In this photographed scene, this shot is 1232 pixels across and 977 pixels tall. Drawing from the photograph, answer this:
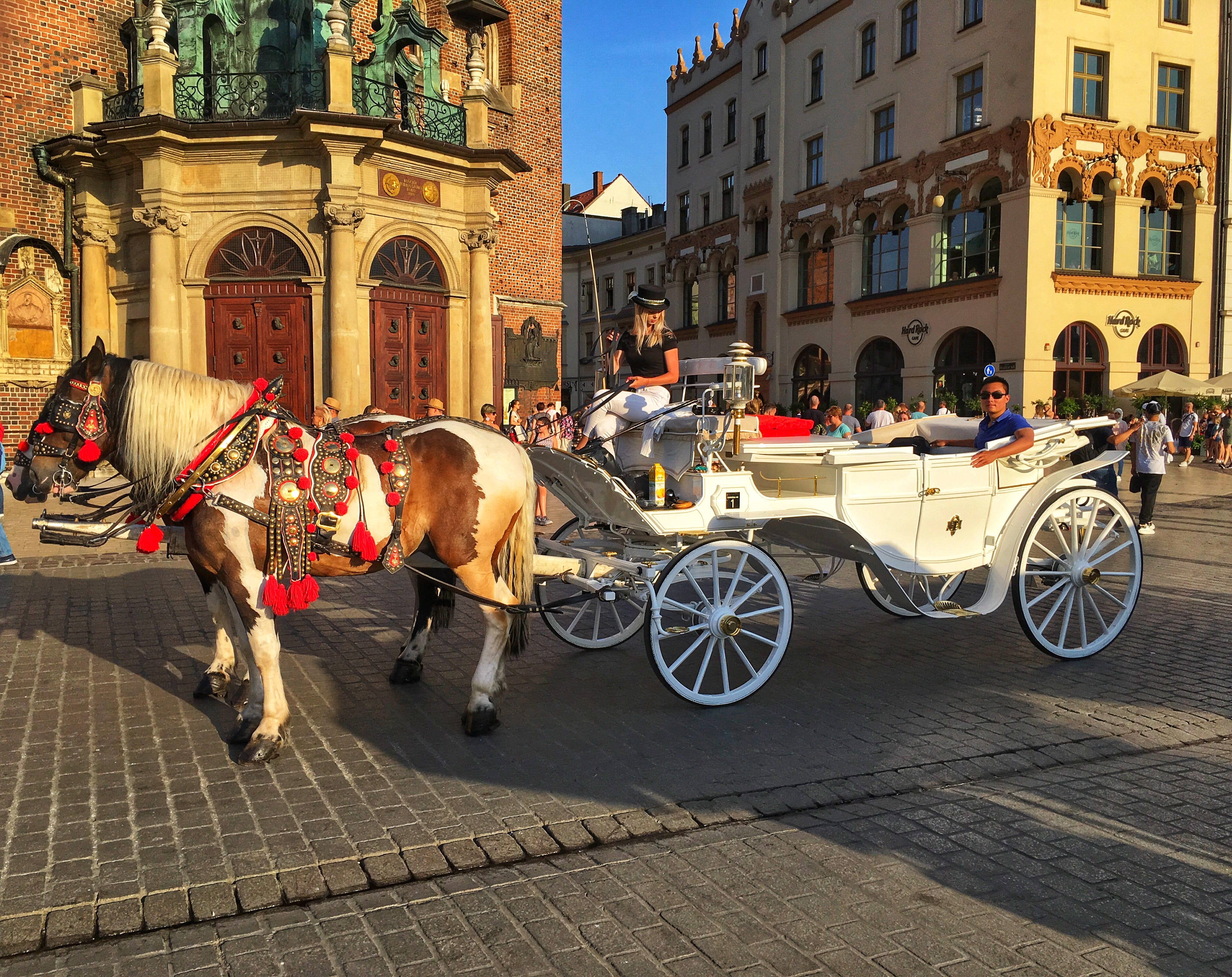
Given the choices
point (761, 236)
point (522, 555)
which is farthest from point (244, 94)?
point (761, 236)

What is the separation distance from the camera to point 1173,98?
1142 inches

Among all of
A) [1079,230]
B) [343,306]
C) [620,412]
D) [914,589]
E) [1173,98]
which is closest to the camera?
[620,412]

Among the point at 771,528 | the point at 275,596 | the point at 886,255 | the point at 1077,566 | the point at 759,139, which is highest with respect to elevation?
the point at 759,139

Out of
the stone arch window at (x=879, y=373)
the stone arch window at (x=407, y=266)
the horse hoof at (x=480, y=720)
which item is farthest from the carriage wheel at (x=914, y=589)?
the stone arch window at (x=879, y=373)

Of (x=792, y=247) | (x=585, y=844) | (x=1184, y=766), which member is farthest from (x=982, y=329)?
(x=585, y=844)

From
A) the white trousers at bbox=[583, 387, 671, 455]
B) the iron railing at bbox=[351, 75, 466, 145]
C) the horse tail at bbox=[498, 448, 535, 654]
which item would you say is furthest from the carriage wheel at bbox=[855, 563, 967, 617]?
the iron railing at bbox=[351, 75, 466, 145]

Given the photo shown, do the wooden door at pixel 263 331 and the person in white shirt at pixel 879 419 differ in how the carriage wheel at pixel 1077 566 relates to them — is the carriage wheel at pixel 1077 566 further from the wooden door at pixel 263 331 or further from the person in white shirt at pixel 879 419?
the wooden door at pixel 263 331

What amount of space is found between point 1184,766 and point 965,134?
2825 cm

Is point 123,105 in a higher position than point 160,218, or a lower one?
higher

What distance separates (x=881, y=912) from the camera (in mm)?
3262

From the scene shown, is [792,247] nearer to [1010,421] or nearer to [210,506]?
[1010,421]

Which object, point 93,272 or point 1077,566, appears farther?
point 93,272

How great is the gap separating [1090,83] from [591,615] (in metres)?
27.8

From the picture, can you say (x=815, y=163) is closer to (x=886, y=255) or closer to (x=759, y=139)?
(x=759, y=139)
